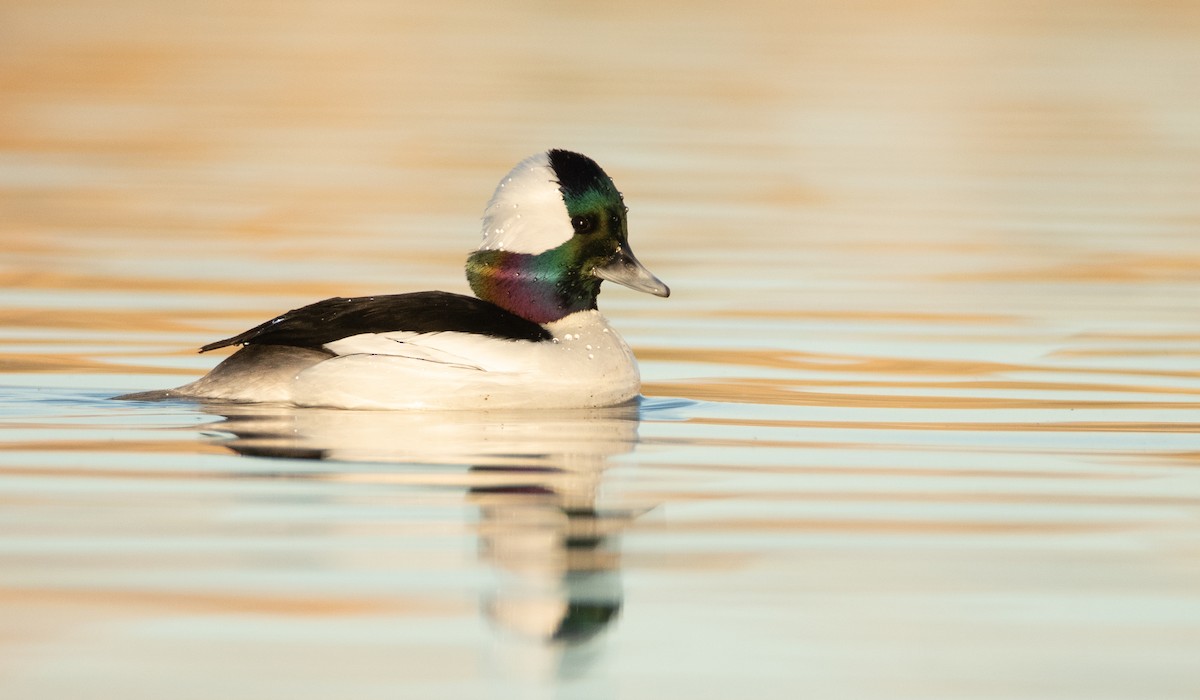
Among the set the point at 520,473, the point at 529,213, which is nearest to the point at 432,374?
Result: the point at 529,213

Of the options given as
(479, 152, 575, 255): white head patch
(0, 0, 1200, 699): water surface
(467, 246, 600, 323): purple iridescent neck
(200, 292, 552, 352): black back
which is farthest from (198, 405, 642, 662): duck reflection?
(479, 152, 575, 255): white head patch

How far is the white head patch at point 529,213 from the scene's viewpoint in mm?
9953

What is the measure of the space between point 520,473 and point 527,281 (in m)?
2.03

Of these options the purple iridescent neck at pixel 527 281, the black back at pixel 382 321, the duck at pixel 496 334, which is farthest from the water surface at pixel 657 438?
the purple iridescent neck at pixel 527 281

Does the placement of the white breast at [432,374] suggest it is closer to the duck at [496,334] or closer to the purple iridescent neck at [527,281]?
the duck at [496,334]

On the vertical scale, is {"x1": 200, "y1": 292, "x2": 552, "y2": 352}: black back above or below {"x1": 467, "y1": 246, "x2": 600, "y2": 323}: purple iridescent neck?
below

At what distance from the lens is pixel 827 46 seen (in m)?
40.8

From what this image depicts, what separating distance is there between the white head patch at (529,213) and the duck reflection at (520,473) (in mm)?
753

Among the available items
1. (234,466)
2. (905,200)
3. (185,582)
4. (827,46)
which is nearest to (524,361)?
(234,466)

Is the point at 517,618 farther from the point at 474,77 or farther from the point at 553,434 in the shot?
the point at 474,77

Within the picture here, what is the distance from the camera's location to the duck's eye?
10.1 meters

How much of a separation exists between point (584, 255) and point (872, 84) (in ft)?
73.3

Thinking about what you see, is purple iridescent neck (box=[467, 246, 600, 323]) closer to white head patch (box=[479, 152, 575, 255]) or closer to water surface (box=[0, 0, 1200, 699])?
white head patch (box=[479, 152, 575, 255])

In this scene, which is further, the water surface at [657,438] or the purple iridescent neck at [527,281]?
the purple iridescent neck at [527,281]
